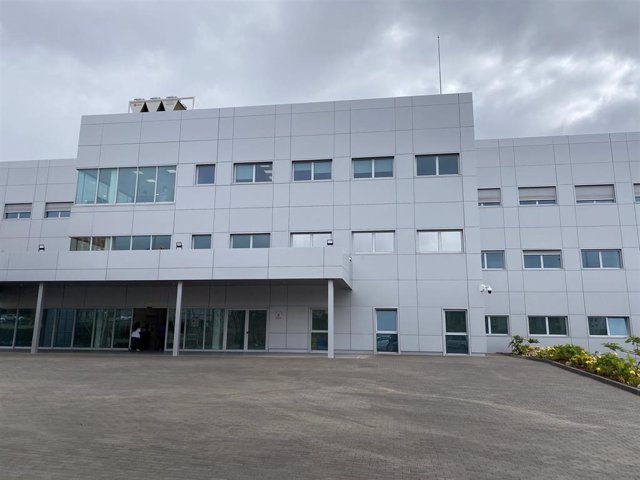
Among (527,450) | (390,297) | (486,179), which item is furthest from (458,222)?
(527,450)

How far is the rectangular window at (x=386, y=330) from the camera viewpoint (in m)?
19.8

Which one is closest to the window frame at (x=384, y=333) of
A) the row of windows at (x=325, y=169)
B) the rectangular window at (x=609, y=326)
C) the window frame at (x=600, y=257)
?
the row of windows at (x=325, y=169)

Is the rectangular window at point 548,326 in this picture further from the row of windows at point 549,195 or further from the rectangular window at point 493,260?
the row of windows at point 549,195

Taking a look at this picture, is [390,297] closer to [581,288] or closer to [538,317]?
[538,317]

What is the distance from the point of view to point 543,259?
2373 cm

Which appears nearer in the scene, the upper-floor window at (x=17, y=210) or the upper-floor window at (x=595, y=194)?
the upper-floor window at (x=595, y=194)

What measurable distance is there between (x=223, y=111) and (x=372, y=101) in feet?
22.3

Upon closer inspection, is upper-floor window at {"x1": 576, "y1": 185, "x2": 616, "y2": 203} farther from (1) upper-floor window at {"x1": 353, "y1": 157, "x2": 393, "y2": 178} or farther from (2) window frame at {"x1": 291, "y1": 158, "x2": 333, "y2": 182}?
(2) window frame at {"x1": 291, "y1": 158, "x2": 333, "y2": 182}

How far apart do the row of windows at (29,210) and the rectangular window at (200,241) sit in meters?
10.4

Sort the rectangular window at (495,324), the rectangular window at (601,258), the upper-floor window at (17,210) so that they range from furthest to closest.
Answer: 1. the upper-floor window at (17,210)
2. the rectangular window at (495,324)
3. the rectangular window at (601,258)

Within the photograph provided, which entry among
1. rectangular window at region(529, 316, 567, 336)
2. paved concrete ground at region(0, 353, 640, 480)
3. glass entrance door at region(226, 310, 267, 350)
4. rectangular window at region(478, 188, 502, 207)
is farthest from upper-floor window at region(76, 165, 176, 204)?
rectangular window at region(529, 316, 567, 336)

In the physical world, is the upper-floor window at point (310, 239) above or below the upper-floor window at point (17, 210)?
below

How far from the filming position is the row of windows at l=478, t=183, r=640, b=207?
23.6m

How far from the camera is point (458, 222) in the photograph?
2003cm
